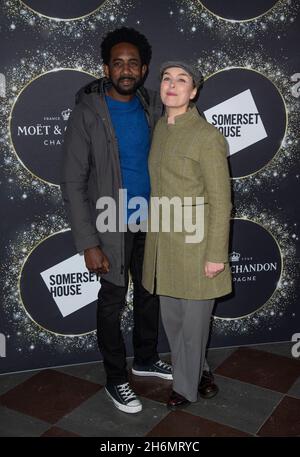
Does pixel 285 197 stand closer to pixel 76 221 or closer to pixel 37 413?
pixel 76 221

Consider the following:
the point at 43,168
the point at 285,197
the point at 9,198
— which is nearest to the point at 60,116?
the point at 43,168

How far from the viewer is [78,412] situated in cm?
212

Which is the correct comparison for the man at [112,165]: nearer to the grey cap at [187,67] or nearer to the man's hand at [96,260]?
the man's hand at [96,260]

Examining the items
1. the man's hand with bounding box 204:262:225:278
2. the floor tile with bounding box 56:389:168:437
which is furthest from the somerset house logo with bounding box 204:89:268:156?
the floor tile with bounding box 56:389:168:437

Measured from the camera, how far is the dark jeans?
2.14 metres

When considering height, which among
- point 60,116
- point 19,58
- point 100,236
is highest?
point 19,58

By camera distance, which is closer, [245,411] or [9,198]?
[245,411]

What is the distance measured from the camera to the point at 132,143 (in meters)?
2.03

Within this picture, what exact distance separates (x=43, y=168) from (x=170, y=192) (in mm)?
723

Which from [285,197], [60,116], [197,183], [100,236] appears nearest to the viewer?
[197,183]

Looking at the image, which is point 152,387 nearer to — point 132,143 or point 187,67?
point 132,143

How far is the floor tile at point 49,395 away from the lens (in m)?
2.14

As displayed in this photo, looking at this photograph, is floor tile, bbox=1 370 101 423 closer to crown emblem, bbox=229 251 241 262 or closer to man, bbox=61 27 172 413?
man, bbox=61 27 172 413

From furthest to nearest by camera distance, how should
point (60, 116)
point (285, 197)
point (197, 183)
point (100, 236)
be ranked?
1. point (285, 197)
2. point (60, 116)
3. point (100, 236)
4. point (197, 183)
